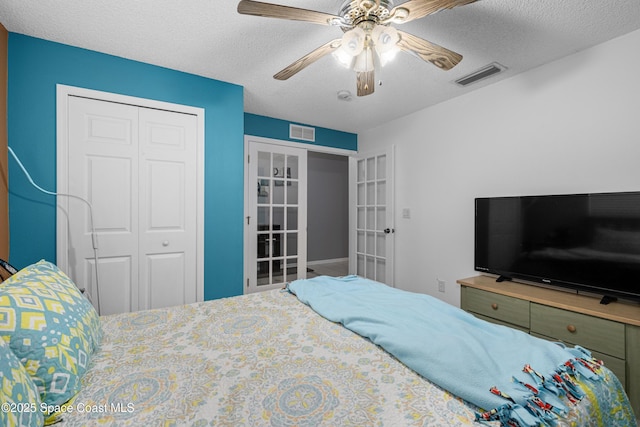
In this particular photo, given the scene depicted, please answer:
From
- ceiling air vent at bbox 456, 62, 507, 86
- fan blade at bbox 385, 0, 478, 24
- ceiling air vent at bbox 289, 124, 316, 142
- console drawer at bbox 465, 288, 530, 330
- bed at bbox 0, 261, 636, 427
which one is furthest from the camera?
ceiling air vent at bbox 289, 124, 316, 142

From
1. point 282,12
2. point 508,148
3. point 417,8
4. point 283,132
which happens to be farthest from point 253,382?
point 283,132

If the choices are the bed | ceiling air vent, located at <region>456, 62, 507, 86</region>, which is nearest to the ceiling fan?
ceiling air vent, located at <region>456, 62, 507, 86</region>

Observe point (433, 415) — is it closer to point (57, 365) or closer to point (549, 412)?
point (549, 412)

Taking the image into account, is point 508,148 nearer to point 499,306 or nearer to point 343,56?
point 499,306

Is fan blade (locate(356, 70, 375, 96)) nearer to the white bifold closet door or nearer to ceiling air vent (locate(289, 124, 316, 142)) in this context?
the white bifold closet door

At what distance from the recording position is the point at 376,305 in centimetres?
157

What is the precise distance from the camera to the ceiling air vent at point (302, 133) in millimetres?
3963

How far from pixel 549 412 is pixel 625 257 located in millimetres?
1757

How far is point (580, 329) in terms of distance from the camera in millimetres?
1856

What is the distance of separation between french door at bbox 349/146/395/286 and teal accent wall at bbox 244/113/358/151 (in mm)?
299

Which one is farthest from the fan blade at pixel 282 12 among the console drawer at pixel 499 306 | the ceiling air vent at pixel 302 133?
the ceiling air vent at pixel 302 133

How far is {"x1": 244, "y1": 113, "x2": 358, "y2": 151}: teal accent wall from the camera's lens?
370 centimetres

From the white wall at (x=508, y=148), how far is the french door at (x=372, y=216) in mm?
135

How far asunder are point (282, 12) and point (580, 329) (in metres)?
2.56
